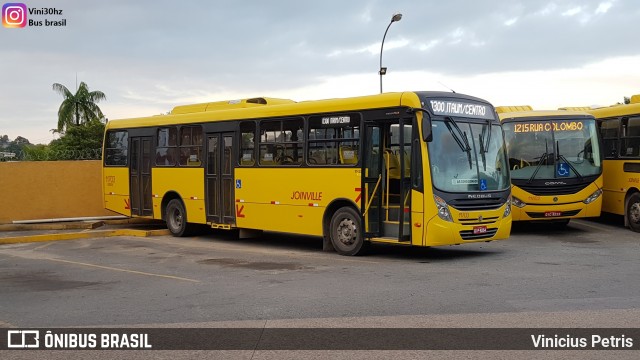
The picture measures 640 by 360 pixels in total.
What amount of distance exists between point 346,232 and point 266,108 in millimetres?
3760

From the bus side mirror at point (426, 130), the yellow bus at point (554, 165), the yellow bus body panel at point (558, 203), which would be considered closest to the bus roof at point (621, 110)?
the yellow bus at point (554, 165)

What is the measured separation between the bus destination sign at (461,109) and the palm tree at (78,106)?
53.5 m

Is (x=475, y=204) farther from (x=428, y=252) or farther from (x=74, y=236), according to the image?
(x=74, y=236)

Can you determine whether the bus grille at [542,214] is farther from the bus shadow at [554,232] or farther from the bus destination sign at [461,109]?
the bus destination sign at [461,109]

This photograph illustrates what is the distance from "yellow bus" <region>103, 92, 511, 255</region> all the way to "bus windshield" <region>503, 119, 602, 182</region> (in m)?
3.87

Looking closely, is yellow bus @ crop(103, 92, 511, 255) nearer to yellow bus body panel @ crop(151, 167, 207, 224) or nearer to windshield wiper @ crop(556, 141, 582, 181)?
yellow bus body panel @ crop(151, 167, 207, 224)

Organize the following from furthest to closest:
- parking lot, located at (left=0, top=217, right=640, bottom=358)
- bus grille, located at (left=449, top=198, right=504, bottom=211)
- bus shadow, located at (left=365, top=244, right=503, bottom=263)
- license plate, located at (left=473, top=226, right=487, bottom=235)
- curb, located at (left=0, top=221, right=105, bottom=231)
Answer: curb, located at (left=0, top=221, right=105, bottom=231)
bus shadow, located at (left=365, top=244, right=503, bottom=263)
license plate, located at (left=473, top=226, right=487, bottom=235)
bus grille, located at (left=449, top=198, right=504, bottom=211)
parking lot, located at (left=0, top=217, right=640, bottom=358)

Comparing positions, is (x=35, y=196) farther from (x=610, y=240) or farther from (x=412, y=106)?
(x=610, y=240)

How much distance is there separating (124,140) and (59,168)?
3.54 m

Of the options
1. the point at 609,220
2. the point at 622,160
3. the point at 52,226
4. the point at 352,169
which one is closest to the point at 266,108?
the point at 352,169

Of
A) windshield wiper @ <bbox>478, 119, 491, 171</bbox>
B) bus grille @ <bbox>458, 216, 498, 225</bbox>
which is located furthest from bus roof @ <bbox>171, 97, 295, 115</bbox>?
bus grille @ <bbox>458, 216, 498, 225</bbox>

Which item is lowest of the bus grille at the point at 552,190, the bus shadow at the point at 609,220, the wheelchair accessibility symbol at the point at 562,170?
the bus shadow at the point at 609,220

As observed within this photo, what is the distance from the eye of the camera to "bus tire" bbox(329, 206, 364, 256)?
528 inches

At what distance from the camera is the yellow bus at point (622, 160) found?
17375 millimetres
